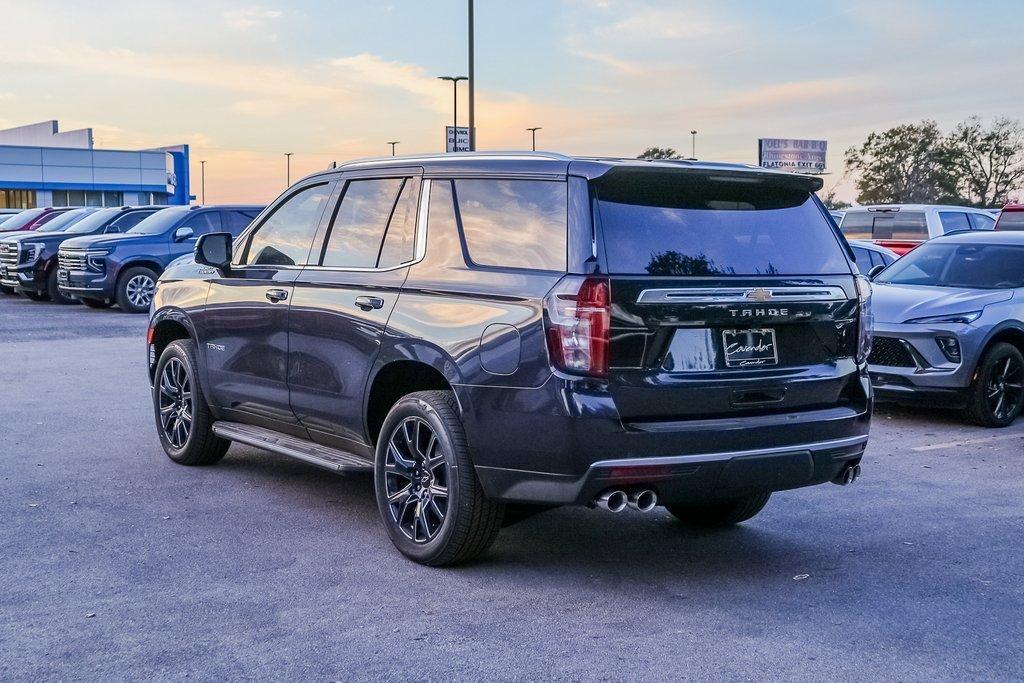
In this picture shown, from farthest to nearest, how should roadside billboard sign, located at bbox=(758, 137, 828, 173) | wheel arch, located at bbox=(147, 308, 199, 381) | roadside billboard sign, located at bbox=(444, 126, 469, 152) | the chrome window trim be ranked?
roadside billboard sign, located at bbox=(758, 137, 828, 173) → roadside billboard sign, located at bbox=(444, 126, 469, 152) → wheel arch, located at bbox=(147, 308, 199, 381) → the chrome window trim

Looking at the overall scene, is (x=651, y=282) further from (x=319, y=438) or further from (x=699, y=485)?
(x=319, y=438)

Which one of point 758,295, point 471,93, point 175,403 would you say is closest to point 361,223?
point 758,295

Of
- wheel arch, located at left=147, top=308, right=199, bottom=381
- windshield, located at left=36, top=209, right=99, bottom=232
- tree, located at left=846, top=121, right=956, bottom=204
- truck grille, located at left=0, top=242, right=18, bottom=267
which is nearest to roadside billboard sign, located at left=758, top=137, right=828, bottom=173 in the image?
tree, located at left=846, top=121, right=956, bottom=204

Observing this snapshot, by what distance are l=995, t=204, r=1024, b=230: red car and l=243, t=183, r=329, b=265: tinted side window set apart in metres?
13.8

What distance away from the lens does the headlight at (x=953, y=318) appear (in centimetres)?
974

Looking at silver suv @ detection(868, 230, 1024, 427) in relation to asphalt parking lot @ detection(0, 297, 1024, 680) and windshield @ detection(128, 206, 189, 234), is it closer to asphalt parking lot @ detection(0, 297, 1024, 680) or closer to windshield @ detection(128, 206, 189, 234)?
asphalt parking lot @ detection(0, 297, 1024, 680)

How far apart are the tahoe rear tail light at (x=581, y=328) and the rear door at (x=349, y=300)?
3.78ft

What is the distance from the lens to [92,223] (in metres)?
24.2

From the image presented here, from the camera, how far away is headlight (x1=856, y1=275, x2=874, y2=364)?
561cm

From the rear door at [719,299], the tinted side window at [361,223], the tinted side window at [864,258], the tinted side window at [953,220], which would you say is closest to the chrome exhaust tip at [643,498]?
the rear door at [719,299]

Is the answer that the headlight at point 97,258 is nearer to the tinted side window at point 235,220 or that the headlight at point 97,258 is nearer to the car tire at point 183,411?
the tinted side window at point 235,220

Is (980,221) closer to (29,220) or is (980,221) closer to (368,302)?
(368,302)

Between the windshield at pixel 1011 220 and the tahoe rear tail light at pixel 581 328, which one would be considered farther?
the windshield at pixel 1011 220

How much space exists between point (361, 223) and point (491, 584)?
204 centimetres
